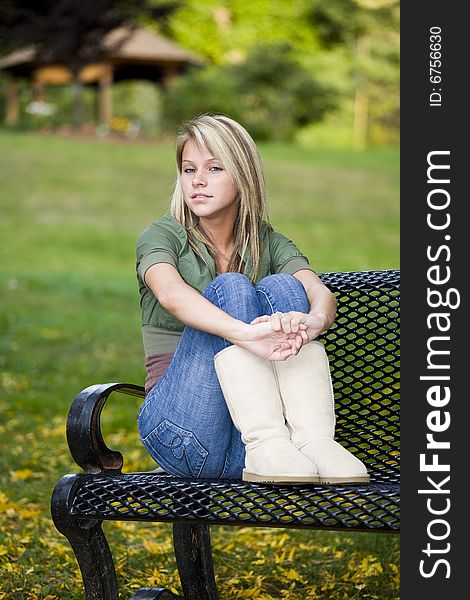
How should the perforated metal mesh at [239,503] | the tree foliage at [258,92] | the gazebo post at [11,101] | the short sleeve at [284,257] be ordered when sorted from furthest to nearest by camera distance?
1. the tree foliage at [258,92]
2. the gazebo post at [11,101]
3. the short sleeve at [284,257]
4. the perforated metal mesh at [239,503]

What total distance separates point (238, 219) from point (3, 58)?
24.3 meters

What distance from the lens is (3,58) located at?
26.1 metres

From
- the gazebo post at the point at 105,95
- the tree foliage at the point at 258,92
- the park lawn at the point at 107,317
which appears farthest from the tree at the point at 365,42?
the park lawn at the point at 107,317

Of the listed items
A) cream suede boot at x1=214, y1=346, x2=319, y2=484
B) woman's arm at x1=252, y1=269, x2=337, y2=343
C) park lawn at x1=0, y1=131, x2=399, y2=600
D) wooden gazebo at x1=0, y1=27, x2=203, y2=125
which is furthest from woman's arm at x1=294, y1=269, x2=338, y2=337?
wooden gazebo at x1=0, y1=27, x2=203, y2=125

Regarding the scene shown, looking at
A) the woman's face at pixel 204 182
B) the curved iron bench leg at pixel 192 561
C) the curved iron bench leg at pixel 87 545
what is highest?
the woman's face at pixel 204 182

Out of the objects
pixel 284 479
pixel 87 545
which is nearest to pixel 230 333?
pixel 284 479

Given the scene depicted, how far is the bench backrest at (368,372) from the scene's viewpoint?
3.06 metres

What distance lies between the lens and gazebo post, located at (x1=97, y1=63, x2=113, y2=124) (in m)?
25.7

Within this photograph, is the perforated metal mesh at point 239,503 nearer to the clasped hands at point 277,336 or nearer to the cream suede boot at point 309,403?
the cream suede boot at point 309,403

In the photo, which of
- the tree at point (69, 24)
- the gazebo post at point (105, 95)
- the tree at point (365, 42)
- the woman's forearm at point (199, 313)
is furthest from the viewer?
the tree at point (365, 42)

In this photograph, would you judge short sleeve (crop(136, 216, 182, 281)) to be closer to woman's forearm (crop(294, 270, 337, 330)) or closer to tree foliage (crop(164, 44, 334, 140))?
woman's forearm (crop(294, 270, 337, 330))

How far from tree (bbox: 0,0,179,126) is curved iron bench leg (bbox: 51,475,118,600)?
2029 centimetres

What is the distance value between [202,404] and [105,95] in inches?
951

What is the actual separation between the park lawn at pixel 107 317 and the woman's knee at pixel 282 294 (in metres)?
1.01
